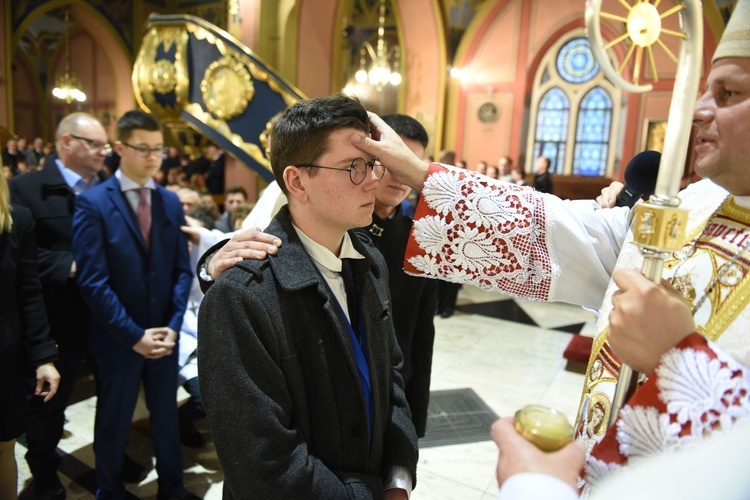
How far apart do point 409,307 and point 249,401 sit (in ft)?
3.82

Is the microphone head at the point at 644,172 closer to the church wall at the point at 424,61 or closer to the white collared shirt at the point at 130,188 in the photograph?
the white collared shirt at the point at 130,188

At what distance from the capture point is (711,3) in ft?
28.6

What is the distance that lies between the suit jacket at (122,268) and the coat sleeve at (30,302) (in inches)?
7.8

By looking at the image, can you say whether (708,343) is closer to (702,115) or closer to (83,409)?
(702,115)

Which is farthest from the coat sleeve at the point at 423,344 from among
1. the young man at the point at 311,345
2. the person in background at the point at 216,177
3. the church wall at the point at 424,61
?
the church wall at the point at 424,61

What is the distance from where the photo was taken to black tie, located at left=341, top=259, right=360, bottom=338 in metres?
1.39

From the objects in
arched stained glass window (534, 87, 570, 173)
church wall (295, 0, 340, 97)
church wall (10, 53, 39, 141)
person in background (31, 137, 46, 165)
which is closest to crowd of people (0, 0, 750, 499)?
church wall (295, 0, 340, 97)

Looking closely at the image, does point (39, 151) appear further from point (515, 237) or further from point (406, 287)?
point (515, 237)

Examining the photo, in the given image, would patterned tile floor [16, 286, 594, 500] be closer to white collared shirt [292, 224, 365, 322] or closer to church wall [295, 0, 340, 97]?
white collared shirt [292, 224, 365, 322]

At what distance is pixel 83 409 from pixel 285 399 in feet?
9.38

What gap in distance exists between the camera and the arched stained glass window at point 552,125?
11859mm

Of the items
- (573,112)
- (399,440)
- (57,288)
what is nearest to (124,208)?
(57,288)

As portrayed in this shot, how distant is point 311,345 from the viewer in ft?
4.01

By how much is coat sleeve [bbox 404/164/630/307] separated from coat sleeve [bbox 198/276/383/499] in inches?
19.5
